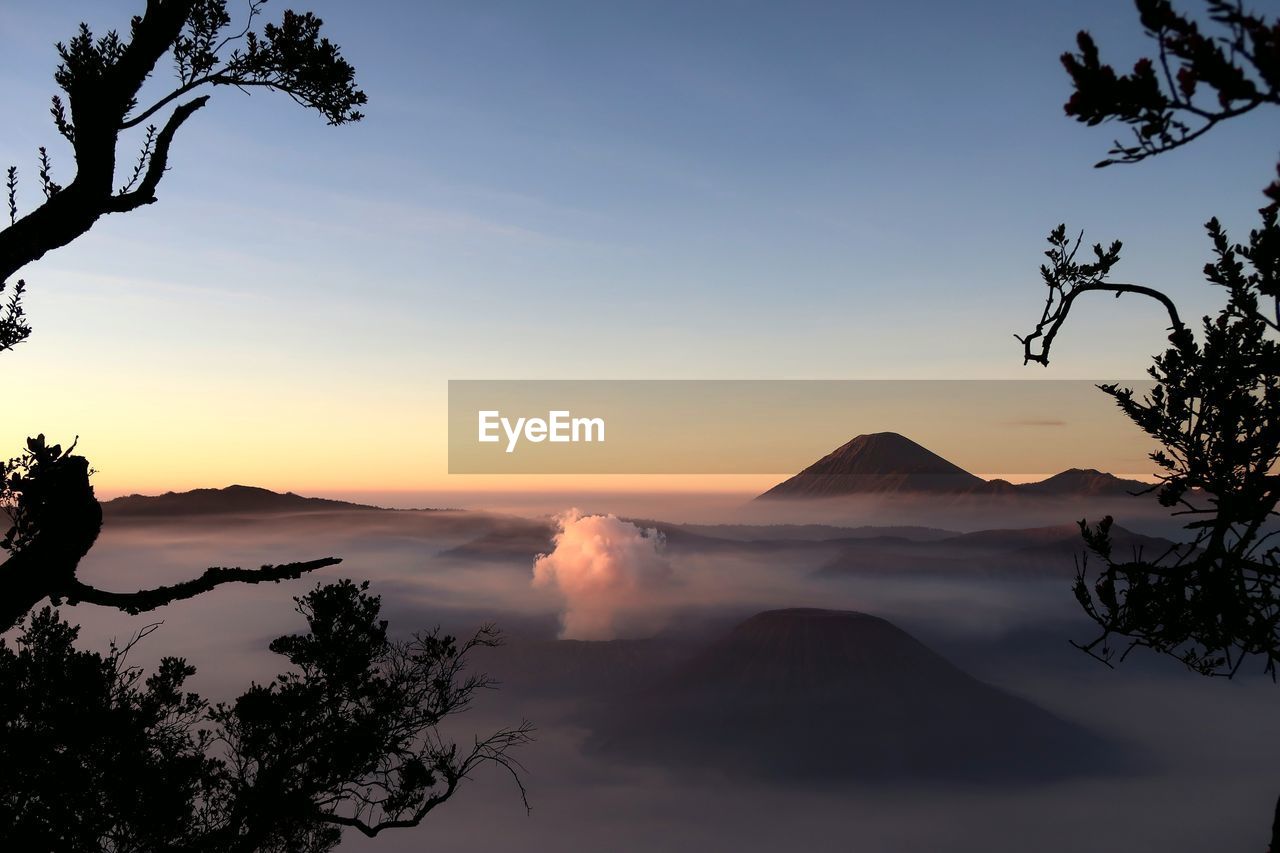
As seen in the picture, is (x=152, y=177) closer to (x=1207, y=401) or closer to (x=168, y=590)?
(x=168, y=590)

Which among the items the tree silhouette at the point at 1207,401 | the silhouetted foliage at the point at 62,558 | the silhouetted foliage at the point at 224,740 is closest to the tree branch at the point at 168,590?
the silhouetted foliage at the point at 62,558

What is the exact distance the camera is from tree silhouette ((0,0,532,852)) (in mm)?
7062

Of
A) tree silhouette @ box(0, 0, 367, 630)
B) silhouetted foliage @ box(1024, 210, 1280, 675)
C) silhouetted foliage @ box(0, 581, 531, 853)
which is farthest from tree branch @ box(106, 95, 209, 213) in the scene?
silhouetted foliage @ box(1024, 210, 1280, 675)

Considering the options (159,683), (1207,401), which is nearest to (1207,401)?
(1207,401)

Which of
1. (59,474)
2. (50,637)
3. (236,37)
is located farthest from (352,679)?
(236,37)

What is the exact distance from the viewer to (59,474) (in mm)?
7207

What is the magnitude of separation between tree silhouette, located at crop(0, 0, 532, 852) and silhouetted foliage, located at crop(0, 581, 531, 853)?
0.03 meters

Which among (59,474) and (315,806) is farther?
(315,806)

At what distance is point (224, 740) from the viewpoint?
1241 centimetres

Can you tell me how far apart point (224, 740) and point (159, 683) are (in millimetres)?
1377

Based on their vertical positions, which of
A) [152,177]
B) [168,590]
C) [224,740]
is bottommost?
[224,740]

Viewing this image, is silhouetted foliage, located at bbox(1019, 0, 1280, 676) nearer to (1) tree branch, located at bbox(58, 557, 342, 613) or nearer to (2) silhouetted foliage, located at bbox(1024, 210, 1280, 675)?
(2) silhouetted foliage, located at bbox(1024, 210, 1280, 675)

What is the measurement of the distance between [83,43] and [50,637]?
8325 mm

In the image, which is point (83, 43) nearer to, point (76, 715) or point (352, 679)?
point (76, 715)
